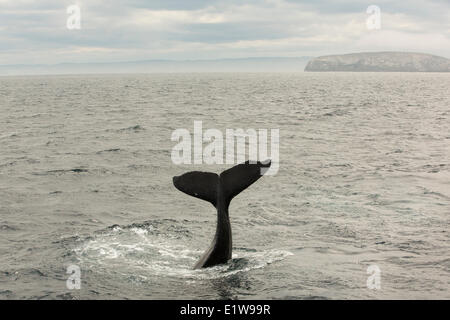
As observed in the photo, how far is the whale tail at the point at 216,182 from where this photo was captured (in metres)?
11.0

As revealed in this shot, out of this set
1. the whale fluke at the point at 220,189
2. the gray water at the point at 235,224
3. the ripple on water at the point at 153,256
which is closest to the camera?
the gray water at the point at 235,224

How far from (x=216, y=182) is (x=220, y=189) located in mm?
161

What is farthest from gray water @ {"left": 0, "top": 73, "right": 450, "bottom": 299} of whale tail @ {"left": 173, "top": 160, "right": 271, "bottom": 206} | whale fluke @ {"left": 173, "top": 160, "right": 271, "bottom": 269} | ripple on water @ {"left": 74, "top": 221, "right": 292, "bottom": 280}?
whale tail @ {"left": 173, "top": 160, "right": 271, "bottom": 206}

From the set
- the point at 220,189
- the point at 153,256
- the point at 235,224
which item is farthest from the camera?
the point at 235,224

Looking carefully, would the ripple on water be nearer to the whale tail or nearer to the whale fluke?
the whale fluke

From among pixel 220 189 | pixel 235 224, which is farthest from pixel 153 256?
pixel 235 224

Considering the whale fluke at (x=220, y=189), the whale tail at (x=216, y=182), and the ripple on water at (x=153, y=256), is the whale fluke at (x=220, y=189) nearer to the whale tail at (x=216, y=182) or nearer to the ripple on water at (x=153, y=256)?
the whale tail at (x=216, y=182)

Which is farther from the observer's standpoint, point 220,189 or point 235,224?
point 235,224

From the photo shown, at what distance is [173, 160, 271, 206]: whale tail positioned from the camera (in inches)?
432

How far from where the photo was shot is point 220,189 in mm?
11172

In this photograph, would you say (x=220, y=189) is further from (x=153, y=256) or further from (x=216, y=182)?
(x=153, y=256)

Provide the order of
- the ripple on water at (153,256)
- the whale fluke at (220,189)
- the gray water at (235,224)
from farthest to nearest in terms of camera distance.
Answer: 1. the ripple on water at (153,256)
2. the whale fluke at (220,189)
3. the gray water at (235,224)

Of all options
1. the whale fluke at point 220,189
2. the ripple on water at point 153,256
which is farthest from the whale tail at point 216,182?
the ripple on water at point 153,256
